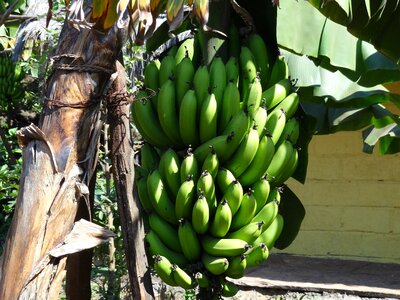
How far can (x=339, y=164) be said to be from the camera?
7547 millimetres

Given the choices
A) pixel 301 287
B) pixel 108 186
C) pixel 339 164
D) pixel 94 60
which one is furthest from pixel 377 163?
pixel 94 60

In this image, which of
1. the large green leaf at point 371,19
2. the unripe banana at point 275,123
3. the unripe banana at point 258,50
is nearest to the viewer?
the unripe banana at point 275,123

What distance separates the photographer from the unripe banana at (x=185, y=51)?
10.2ft

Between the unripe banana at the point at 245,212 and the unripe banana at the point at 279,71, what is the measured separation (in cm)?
56

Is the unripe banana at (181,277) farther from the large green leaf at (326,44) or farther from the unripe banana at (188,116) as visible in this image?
the large green leaf at (326,44)

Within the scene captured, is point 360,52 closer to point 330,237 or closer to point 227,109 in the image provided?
point 227,109

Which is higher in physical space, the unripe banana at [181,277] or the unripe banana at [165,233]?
the unripe banana at [165,233]

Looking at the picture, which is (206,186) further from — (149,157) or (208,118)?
(149,157)

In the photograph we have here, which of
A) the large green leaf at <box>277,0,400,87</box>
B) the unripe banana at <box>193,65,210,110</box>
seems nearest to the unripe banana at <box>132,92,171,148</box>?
the unripe banana at <box>193,65,210,110</box>

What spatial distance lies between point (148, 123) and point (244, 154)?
1.44 feet

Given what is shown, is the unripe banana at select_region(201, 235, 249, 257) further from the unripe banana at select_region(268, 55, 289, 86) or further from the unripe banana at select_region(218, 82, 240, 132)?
the unripe banana at select_region(268, 55, 289, 86)

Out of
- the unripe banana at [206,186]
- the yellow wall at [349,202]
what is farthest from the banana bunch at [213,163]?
the yellow wall at [349,202]

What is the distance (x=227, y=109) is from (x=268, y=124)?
0.68 feet

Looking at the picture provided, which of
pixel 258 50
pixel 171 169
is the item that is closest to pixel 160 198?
pixel 171 169
